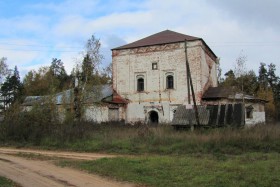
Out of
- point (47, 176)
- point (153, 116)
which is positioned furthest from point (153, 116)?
point (47, 176)

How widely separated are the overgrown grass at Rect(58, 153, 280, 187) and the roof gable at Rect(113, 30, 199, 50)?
28.9 meters

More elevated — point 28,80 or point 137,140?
point 28,80

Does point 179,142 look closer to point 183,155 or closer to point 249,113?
point 183,155

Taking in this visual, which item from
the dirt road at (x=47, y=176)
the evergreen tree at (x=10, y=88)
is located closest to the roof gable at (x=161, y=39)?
the dirt road at (x=47, y=176)

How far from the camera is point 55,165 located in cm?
1549

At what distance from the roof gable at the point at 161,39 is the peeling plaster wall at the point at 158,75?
0.45 meters

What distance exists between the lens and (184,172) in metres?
11.9

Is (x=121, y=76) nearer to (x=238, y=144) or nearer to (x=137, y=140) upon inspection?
(x=137, y=140)

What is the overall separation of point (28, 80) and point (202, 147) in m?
63.1

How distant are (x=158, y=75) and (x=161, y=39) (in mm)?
4249

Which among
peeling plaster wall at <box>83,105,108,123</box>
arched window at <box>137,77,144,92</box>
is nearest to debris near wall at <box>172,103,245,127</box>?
peeling plaster wall at <box>83,105,108,123</box>

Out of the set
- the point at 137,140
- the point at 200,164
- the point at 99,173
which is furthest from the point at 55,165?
the point at 137,140

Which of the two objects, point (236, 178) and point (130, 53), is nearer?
point (236, 178)

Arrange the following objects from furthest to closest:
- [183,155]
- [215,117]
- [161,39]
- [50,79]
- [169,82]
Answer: [50,79], [161,39], [169,82], [215,117], [183,155]
